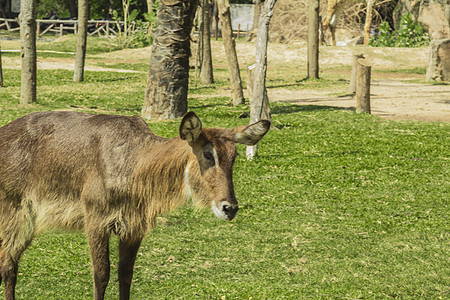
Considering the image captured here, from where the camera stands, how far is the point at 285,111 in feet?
55.2

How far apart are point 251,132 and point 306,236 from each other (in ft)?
11.6

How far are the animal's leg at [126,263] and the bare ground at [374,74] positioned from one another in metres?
12.3

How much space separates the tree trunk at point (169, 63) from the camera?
1472 cm

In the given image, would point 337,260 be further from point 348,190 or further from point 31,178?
point 31,178

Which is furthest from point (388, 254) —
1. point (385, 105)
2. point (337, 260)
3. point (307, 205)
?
point (385, 105)

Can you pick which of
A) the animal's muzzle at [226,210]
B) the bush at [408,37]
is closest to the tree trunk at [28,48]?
the animal's muzzle at [226,210]

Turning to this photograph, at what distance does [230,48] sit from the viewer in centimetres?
1655

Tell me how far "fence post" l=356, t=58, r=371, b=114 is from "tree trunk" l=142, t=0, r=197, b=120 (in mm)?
4566

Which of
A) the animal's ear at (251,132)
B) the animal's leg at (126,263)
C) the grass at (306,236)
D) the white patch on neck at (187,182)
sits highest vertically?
the animal's ear at (251,132)

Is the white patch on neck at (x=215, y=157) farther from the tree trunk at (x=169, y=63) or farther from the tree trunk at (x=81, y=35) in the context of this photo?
the tree trunk at (x=81, y=35)

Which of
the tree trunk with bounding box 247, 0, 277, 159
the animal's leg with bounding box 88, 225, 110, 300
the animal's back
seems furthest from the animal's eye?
the tree trunk with bounding box 247, 0, 277, 159

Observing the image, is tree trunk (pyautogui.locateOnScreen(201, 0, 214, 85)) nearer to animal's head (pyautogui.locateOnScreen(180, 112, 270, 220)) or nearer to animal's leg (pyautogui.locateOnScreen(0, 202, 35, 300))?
animal's leg (pyautogui.locateOnScreen(0, 202, 35, 300))

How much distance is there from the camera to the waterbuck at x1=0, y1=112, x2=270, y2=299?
4.66 meters

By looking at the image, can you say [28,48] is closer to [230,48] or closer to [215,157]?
[230,48]
